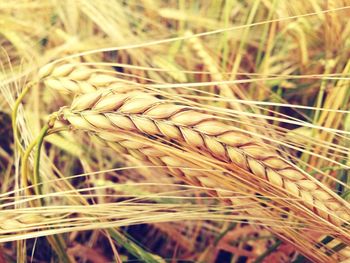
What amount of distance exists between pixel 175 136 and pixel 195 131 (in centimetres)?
2

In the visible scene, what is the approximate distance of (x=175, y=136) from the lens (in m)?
0.51

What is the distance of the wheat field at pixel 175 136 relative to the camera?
0.51 m

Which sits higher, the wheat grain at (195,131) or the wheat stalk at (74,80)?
the wheat stalk at (74,80)

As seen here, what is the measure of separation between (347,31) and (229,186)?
0.50 metres

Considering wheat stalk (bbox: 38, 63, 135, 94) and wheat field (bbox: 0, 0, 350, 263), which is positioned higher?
wheat stalk (bbox: 38, 63, 135, 94)

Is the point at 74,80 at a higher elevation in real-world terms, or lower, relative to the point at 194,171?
higher

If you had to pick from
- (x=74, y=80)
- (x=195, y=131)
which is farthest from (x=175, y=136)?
(x=74, y=80)

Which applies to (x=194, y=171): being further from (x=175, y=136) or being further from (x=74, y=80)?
(x=74, y=80)

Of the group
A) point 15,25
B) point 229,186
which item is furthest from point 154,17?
point 229,186

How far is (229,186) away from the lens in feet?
1.80

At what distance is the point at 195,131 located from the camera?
51 cm

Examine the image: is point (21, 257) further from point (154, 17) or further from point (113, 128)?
point (154, 17)

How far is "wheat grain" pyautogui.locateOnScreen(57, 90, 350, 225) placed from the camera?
19.8 inches

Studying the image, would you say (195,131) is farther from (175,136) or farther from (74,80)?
(74,80)
